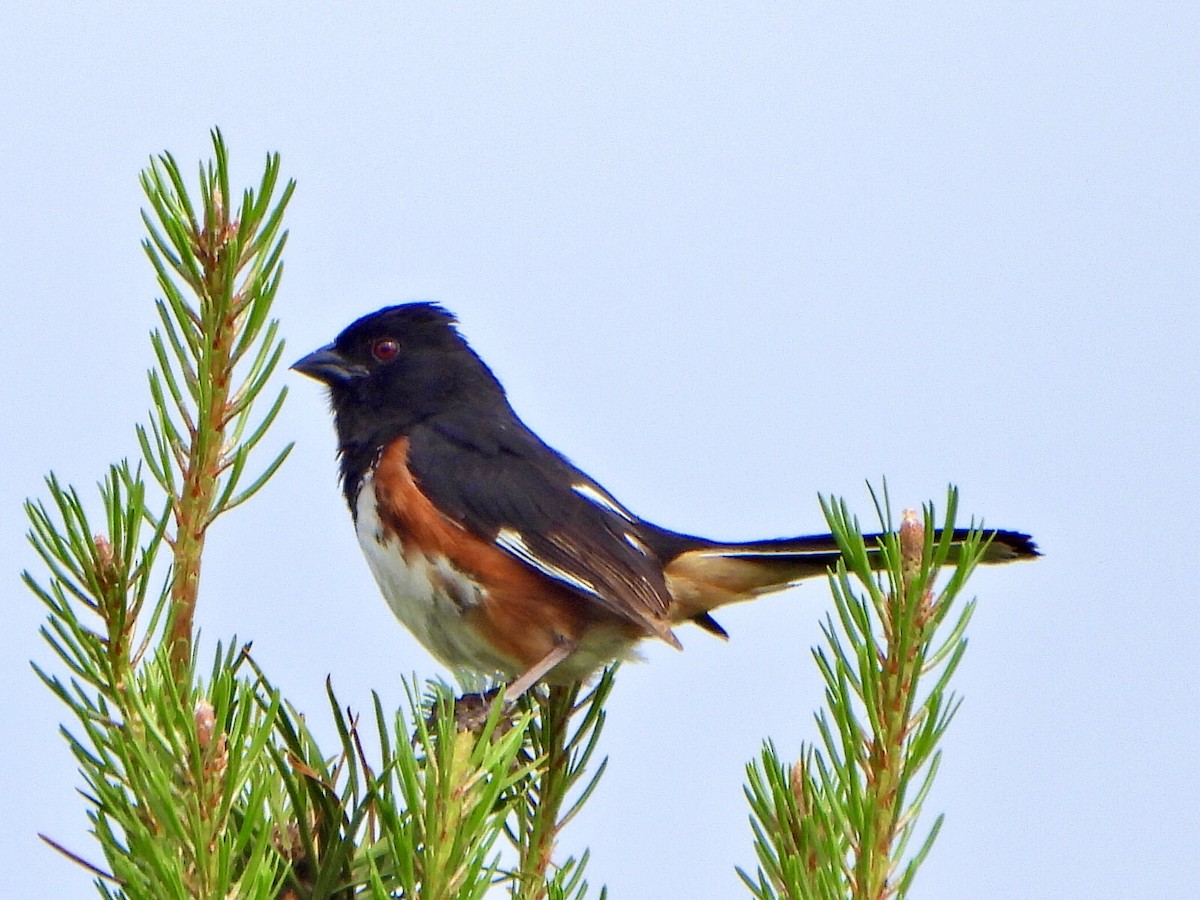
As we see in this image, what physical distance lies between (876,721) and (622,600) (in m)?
1.75

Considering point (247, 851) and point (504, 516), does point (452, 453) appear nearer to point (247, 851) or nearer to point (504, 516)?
point (504, 516)

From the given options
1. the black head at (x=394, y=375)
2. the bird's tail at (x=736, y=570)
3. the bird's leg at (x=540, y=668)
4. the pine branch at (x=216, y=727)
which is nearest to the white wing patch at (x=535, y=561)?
the bird's leg at (x=540, y=668)

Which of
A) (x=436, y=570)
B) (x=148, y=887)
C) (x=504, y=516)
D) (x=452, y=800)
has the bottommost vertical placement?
(x=148, y=887)

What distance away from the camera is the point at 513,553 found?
3.13 m

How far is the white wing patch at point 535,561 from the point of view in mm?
3061

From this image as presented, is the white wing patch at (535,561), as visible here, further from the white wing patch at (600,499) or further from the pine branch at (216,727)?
the pine branch at (216,727)

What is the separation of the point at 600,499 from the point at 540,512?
0.24 meters

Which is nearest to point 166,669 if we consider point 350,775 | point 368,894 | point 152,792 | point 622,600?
point 152,792

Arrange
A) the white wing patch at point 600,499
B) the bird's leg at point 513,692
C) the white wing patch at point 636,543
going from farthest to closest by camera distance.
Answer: the white wing patch at point 600,499, the white wing patch at point 636,543, the bird's leg at point 513,692

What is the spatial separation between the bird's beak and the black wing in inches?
10.1

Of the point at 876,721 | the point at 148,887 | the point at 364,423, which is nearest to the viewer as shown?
the point at 148,887

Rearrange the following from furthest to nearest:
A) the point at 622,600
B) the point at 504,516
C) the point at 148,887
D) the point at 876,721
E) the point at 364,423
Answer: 1. the point at 364,423
2. the point at 504,516
3. the point at 622,600
4. the point at 876,721
5. the point at 148,887

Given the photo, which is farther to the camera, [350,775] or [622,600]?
[622,600]

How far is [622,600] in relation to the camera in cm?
299
